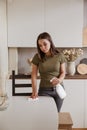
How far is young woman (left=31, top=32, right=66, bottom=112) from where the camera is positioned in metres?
2.63

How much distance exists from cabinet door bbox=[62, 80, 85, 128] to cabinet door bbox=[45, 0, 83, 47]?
59 cm

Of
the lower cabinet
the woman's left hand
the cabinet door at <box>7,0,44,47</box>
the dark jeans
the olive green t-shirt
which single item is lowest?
the lower cabinet

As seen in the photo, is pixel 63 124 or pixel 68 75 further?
pixel 68 75

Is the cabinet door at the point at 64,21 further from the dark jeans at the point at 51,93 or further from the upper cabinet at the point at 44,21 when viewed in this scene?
the dark jeans at the point at 51,93

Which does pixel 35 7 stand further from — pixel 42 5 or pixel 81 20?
pixel 81 20

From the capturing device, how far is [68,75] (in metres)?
3.81

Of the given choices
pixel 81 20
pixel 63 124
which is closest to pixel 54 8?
pixel 81 20

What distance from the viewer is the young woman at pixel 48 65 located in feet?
8.64

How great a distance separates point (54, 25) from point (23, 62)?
2.69 feet

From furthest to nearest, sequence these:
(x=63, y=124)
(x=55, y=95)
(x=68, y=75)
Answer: (x=68, y=75)
(x=55, y=95)
(x=63, y=124)

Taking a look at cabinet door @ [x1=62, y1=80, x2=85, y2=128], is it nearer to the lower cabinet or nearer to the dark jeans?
the lower cabinet

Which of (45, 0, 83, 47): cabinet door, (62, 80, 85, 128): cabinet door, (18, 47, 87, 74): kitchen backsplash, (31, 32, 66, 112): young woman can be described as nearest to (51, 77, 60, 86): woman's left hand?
(31, 32, 66, 112): young woman

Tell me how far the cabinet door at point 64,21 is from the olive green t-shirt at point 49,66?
42.1 inches

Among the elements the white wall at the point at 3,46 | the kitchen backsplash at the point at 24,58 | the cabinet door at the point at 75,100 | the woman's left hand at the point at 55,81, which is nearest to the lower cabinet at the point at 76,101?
the cabinet door at the point at 75,100
